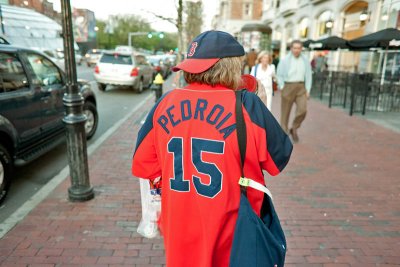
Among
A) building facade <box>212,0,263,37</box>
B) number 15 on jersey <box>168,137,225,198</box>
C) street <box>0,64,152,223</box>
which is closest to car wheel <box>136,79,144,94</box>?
street <box>0,64,152,223</box>

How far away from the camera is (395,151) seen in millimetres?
6562

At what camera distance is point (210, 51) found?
64.1 inches

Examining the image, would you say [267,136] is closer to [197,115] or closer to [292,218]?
[197,115]

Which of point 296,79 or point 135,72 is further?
point 135,72

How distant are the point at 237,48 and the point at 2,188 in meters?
3.65

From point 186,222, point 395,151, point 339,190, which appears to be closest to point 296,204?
point 339,190

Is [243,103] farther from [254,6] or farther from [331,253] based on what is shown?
[254,6]

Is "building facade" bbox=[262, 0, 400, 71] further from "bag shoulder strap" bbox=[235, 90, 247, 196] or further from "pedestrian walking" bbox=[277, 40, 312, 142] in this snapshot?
"bag shoulder strap" bbox=[235, 90, 247, 196]

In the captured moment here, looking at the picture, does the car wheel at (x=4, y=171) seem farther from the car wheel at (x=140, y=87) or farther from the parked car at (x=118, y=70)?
the car wheel at (x=140, y=87)

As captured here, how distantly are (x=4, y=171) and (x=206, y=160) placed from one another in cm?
344

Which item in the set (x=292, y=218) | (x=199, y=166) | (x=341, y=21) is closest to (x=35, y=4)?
(x=292, y=218)

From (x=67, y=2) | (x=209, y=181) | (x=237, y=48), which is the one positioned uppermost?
(x=67, y=2)

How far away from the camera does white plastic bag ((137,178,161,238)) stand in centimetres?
211

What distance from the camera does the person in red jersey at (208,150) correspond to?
61.8 inches
